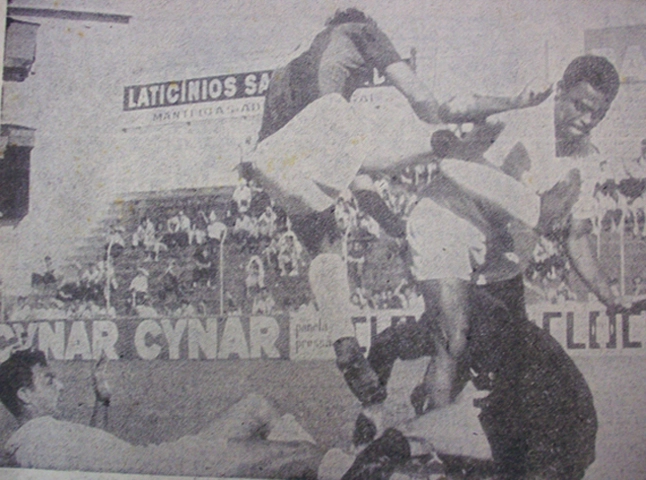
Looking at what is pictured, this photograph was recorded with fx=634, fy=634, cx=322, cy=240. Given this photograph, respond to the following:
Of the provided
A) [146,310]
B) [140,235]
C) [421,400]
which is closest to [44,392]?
[146,310]

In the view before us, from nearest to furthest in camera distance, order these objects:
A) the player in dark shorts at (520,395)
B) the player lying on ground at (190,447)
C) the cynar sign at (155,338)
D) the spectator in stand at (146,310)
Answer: the player in dark shorts at (520,395) < the player lying on ground at (190,447) < the cynar sign at (155,338) < the spectator in stand at (146,310)

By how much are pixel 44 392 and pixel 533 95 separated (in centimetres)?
255

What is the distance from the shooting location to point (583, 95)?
2666mm

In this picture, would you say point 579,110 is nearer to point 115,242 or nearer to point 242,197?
point 242,197

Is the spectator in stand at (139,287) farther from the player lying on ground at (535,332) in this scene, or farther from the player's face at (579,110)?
the player's face at (579,110)

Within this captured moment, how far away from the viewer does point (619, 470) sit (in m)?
2.52

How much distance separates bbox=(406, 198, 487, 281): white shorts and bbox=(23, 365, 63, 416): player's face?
1724 millimetres

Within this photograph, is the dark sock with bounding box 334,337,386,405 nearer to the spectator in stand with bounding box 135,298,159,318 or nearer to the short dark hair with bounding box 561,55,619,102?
the spectator in stand with bounding box 135,298,159,318

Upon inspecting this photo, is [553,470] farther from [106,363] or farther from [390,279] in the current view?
[106,363]

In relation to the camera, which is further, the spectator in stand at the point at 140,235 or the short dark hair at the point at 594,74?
the spectator in stand at the point at 140,235

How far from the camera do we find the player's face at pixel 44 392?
2.91m

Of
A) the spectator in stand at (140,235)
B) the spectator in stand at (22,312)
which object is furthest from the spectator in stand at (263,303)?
the spectator in stand at (22,312)

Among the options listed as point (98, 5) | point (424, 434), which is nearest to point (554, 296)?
point (424, 434)

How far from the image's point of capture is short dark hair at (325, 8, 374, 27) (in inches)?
111
